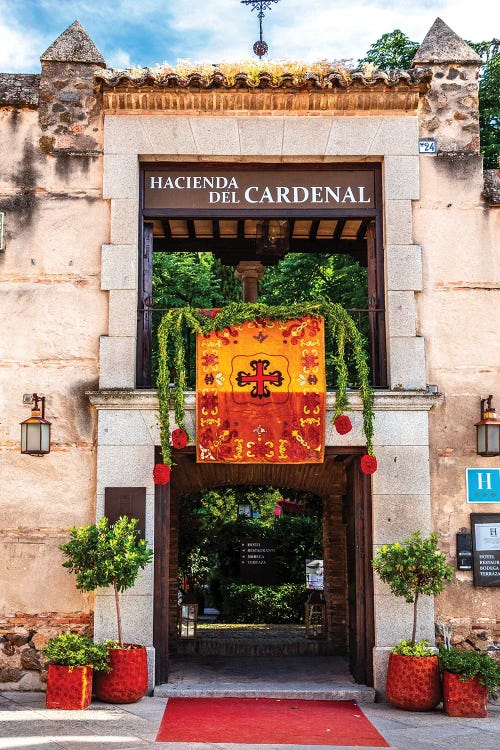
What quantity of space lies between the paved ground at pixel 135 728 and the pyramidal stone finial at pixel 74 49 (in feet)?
24.0

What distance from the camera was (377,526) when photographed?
9516mm

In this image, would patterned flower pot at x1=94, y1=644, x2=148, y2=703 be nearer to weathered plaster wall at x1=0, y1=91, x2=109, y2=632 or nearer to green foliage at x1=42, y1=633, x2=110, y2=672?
green foliage at x1=42, y1=633, x2=110, y2=672

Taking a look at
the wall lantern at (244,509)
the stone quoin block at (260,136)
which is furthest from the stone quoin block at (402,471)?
the wall lantern at (244,509)

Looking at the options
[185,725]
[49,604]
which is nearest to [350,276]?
[49,604]

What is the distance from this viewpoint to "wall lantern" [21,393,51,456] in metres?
9.39

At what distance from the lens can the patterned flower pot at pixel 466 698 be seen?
8359 mm

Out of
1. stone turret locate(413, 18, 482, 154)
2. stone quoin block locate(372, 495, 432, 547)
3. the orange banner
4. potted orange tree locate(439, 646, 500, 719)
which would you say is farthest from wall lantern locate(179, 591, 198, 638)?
stone turret locate(413, 18, 482, 154)

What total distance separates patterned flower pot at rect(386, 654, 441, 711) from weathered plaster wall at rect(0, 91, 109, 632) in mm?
3424

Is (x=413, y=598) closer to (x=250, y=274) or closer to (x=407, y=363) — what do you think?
(x=407, y=363)

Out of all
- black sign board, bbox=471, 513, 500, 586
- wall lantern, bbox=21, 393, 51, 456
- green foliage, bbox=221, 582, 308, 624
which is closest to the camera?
wall lantern, bbox=21, 393, 51, 456

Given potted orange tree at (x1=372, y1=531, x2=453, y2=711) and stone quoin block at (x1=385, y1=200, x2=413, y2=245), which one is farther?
stone quoin block at (x1=385, y1=200, x2=413, y2=245)

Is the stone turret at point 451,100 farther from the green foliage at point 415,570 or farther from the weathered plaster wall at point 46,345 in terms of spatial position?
the green foliage at point 415,570

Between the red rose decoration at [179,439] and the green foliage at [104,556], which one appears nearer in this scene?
the green foliage at [104,556]

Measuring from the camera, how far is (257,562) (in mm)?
17609
